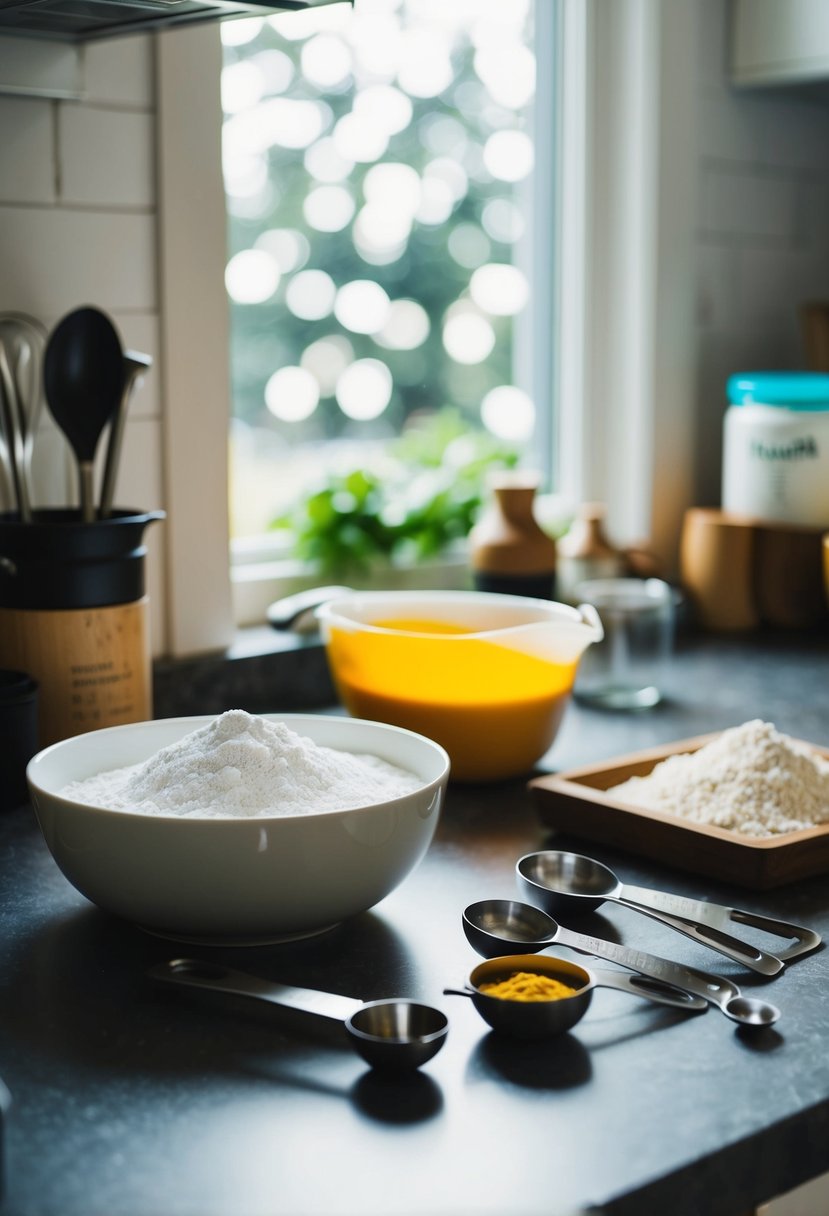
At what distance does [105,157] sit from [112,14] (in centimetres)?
18

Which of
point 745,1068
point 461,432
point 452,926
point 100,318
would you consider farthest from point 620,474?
point 745,1068

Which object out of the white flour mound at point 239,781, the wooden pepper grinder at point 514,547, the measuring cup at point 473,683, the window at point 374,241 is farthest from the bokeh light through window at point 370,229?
the white flour mound at point 239,781

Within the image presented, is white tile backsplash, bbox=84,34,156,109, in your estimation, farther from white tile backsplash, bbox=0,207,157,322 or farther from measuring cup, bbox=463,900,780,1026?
measuring cup, bbox=463,900,780,1026

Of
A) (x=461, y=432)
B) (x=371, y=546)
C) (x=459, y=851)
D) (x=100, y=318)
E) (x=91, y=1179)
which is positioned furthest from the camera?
(x=461, y=432)

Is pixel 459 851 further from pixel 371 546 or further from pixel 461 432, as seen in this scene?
pixel 461 432

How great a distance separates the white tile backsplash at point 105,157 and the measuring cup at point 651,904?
685mm

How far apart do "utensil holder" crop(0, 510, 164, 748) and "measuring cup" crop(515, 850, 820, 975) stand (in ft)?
1.24

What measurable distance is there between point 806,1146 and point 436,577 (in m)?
1.04

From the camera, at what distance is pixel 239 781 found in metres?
0.76

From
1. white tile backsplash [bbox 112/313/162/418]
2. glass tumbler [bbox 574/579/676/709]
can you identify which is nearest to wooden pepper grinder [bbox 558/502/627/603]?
glass tumbler [bbox 574/579/676/709]

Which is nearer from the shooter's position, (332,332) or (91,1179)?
(91,1179)

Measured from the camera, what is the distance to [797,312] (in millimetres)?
1927

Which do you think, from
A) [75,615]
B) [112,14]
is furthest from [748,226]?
[75,615]

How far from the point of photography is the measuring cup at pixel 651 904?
769 millimetres
